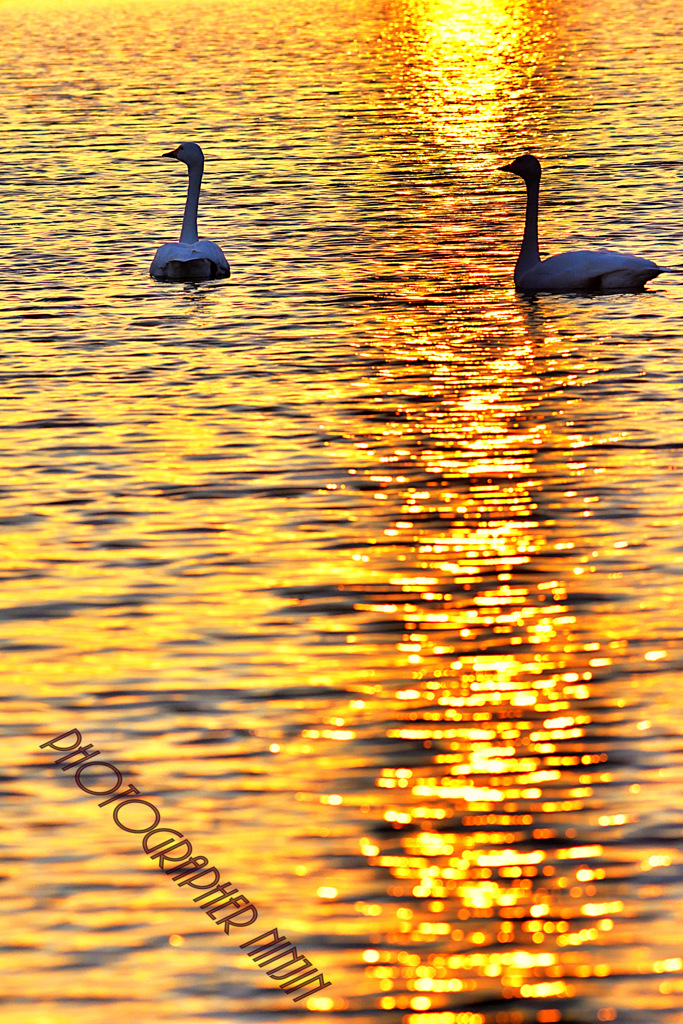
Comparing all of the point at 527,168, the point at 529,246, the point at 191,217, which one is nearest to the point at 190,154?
the point at 191,217

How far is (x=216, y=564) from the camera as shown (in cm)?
1259

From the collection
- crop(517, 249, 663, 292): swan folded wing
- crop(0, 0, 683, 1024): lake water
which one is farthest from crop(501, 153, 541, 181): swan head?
crop(517, 249, 663, 292): swan folded wing

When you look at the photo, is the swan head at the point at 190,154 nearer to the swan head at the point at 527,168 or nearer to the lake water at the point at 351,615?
the lake water at the point at 351,615

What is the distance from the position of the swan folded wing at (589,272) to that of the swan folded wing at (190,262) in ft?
13.7

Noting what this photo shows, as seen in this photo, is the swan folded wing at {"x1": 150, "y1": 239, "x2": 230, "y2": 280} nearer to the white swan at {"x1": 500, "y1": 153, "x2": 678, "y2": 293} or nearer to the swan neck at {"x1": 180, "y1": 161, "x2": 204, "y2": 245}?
the swan neck at {"x1": 180, "y1": 161, "x2": 204, "y2": 245}

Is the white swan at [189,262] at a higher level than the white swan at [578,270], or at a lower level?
higher

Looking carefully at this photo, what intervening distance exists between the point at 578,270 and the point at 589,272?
0.13 metres

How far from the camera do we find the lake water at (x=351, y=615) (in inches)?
300

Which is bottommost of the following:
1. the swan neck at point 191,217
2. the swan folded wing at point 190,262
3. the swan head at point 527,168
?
the swan folded wing at point 190,262

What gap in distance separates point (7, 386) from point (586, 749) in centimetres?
1064

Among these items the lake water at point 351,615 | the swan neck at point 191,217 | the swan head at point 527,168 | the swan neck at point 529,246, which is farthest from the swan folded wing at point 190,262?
the swan neck at point 529,246

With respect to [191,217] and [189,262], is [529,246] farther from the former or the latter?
[191,217]

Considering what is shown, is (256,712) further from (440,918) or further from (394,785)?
(440,918)

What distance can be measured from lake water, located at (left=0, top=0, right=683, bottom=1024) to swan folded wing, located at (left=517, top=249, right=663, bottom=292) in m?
0.30
